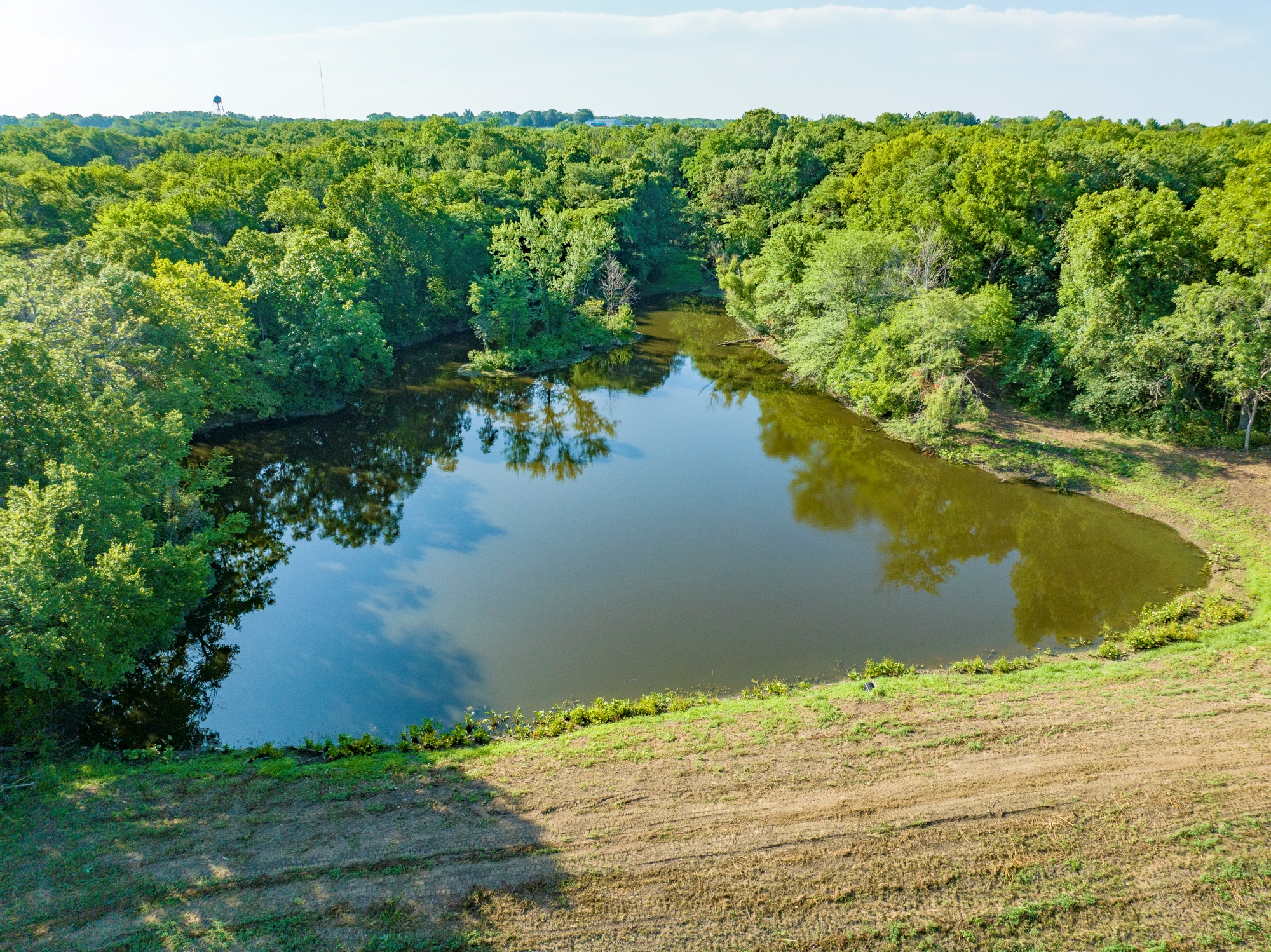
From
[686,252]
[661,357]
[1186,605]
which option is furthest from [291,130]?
[1186,605]

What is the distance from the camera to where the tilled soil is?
11047 mm

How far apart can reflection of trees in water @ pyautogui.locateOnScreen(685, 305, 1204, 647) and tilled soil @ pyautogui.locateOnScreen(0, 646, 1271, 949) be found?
6.34 meters

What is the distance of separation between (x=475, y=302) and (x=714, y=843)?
3586 cm

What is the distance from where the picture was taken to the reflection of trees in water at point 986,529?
859 inches

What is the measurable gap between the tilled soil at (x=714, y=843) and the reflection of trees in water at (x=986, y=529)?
634cm

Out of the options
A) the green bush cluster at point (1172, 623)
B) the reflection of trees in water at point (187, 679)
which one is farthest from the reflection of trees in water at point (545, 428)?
the green bush cluster at point (1172, 623)

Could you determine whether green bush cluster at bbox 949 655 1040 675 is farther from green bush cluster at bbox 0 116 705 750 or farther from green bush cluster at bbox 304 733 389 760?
green bush cluster at bbox 0 116 705 750

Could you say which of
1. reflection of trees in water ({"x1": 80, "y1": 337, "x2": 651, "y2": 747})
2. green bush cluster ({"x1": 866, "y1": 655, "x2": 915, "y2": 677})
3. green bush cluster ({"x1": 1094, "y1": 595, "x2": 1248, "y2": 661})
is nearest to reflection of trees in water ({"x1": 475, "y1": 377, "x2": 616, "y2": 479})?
reflection of trees in water ({"x1": 80, "y1": 337, "x2": 651, "y2": 747})

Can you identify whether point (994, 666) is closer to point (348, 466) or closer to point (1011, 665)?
point (1011, 665)

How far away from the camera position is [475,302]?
4172 centimetres

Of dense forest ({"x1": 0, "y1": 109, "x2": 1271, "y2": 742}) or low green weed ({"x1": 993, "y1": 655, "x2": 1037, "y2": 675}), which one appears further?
low green weed ({"x1": 993, "y1": 655, "x2": 1037, "y2": 675})

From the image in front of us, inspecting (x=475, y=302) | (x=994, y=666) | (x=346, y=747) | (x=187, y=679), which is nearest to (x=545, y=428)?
(x=475, y=302)

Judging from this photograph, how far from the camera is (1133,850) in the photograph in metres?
12.5

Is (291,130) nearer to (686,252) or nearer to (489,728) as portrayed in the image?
(686,252)
